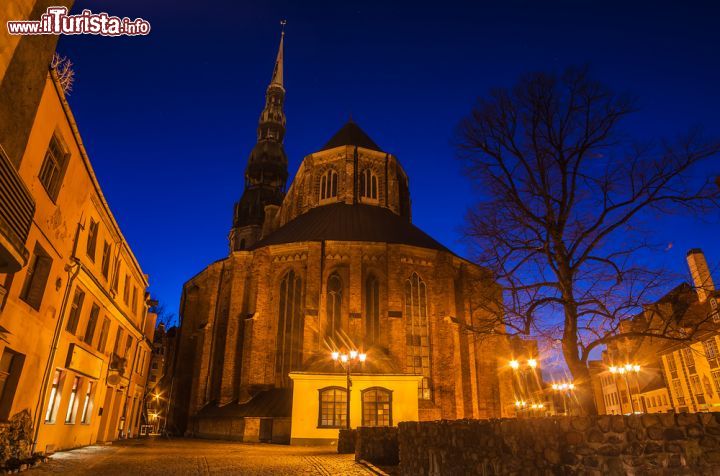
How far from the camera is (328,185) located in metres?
36.6

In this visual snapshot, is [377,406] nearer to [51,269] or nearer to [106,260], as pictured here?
[106,260]

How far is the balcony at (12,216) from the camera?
16.4 ft

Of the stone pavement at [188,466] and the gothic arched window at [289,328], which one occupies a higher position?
the gothic arched window at [289,328]

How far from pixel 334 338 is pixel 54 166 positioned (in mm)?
17671

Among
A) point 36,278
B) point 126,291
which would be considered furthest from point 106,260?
point 36,278

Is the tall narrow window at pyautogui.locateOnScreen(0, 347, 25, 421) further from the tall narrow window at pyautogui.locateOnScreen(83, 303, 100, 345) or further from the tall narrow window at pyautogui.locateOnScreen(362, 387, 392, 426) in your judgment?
the tall narrow window at pyautogui.locateOnScreen(362, 387, 392, 426)

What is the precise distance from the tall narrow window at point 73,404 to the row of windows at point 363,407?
944cm

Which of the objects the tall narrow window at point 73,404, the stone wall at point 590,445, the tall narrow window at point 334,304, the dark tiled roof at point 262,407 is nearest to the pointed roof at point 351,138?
the tall narrow window at point 334,304

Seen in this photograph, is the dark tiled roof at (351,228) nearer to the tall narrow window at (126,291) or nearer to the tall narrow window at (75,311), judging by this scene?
the tall narrow window at (126,291)

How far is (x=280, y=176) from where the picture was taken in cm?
5716

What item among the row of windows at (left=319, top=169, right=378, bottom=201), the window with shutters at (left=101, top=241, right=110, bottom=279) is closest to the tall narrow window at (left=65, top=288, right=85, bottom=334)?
the window with shutters at (left=101, top=241, right=110, bottom=279)

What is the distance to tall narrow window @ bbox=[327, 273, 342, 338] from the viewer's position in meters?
Answer: 26.1

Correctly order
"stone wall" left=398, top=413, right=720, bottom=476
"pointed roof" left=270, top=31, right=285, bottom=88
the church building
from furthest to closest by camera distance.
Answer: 1. "pointed roof" left=270, top=31, right=285, bottom=88
2. the church building
3. "stone wall" left=398, top=413, right=720, bottom=476

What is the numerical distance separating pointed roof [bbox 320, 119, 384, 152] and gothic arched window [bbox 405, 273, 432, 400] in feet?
47.6
